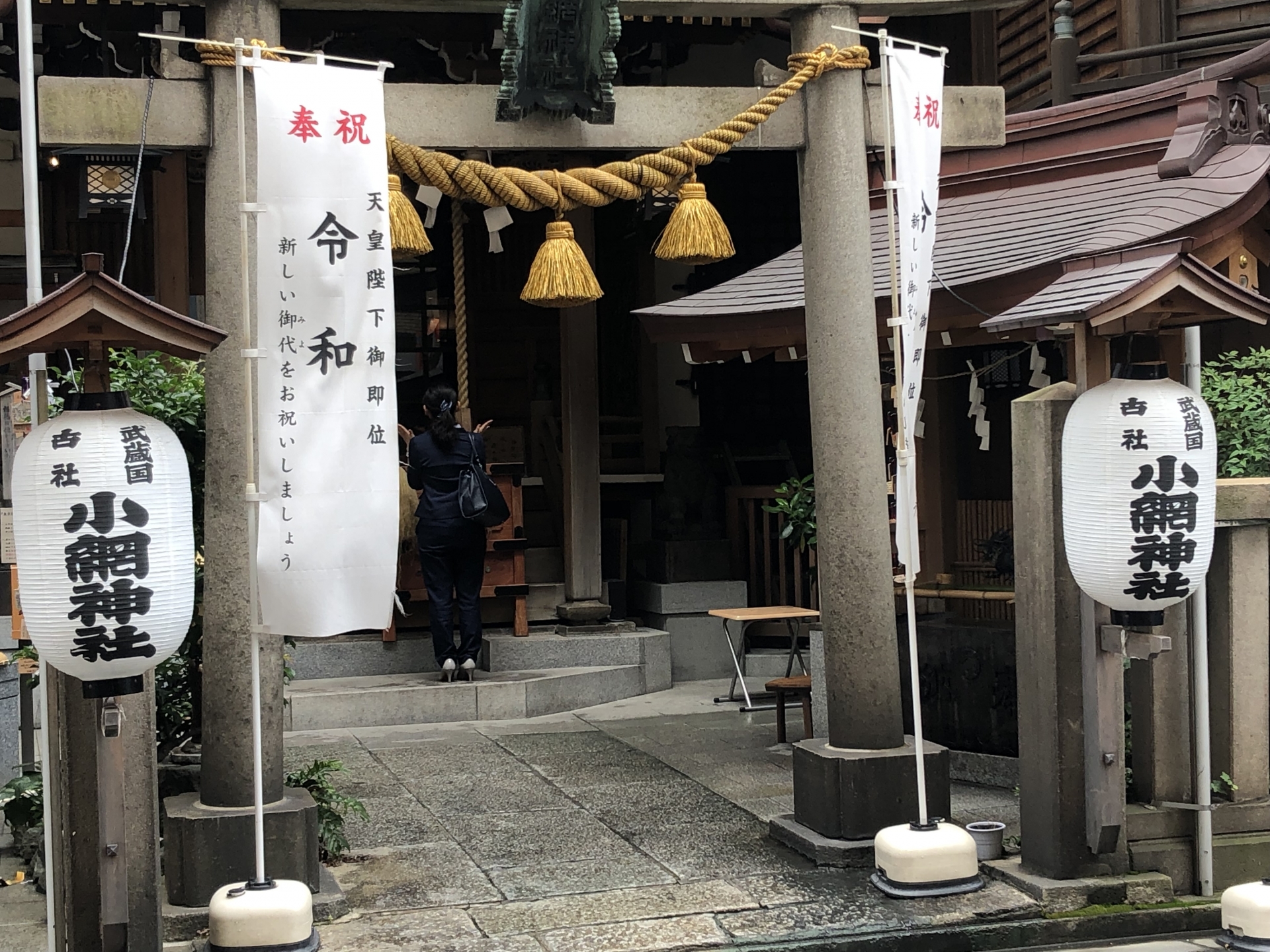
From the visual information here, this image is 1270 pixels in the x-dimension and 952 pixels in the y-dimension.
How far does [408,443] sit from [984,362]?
450 centimetres

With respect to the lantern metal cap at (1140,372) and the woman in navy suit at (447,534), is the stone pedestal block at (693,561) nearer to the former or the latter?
the woman in navy suit at (447,534)

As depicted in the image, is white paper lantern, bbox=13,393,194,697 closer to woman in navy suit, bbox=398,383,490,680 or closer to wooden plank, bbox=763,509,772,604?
woman in navy suit, bbox=398,383,490,680

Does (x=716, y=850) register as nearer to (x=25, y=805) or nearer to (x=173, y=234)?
(x=25, y=805)

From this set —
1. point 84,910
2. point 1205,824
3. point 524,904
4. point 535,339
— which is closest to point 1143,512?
point 1205,824

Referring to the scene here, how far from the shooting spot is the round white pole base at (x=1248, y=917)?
6.03 metres

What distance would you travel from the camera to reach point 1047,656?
6.77 metres

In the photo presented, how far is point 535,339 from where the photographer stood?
46.0ft

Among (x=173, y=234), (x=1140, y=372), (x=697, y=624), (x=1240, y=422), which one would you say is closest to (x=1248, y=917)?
(x=1140, y=372)

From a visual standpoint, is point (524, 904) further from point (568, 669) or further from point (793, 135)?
point (568, 669)

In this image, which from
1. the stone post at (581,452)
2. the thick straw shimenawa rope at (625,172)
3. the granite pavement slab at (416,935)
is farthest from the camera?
the stone post at (581,452)

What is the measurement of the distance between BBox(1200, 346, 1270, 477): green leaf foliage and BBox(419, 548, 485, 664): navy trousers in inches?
228

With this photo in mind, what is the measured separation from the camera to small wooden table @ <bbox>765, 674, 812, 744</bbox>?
9438 mm

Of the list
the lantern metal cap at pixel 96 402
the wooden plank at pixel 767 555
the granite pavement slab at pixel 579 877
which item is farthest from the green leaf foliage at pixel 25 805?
the wooden plank at pixel 767 555

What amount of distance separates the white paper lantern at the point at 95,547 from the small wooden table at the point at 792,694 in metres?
5.01
